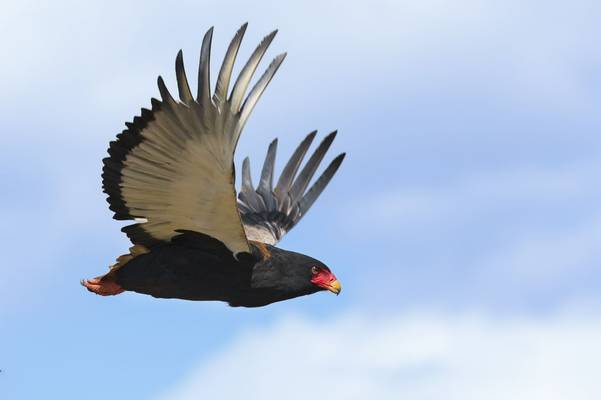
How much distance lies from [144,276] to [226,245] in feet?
2.85

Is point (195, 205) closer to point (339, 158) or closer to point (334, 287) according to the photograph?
point (334, 287)

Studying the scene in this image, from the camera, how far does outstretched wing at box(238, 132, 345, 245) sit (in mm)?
17172

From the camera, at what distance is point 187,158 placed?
12.4m

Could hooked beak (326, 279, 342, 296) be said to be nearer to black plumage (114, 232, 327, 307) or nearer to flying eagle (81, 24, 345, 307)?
flying eagle (81, 24, 345, 307)

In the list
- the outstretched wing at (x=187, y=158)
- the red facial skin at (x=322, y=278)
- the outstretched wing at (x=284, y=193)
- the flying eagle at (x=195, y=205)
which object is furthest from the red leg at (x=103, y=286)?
the outstretched wing at (x=284, y=193)

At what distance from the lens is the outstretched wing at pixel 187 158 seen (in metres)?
11.9

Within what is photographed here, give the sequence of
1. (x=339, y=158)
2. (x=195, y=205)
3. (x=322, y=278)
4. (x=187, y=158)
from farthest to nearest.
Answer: (x=339, y=158) < (x=322, y=278) < (x=195, y=205) < (x=187, y=158)

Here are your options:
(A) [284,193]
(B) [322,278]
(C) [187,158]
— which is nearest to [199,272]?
(B) [322,278]

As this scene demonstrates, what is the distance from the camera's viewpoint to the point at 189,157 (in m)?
12.3

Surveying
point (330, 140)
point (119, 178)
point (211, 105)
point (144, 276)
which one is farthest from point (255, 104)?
point (330, 140)

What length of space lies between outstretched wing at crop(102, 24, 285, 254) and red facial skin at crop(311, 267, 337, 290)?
1.04 m

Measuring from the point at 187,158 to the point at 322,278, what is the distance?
2.51 meters

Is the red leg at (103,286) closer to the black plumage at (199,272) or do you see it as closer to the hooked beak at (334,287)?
the black plumage at (199,272)

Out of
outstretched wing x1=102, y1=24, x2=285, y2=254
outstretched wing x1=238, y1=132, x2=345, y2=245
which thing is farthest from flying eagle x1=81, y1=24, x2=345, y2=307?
outstretched wing x1=238, y1=132, x2=345, y2=245
